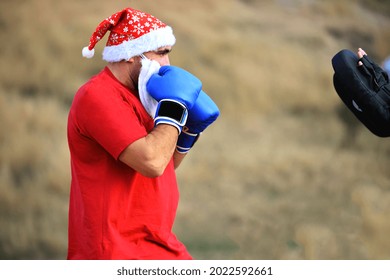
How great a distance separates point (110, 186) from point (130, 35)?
25.0 inches

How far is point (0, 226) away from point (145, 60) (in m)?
3.82

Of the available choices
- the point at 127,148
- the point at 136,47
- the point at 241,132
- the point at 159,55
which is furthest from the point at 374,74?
the point at 241,132

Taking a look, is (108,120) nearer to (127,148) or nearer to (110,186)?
(127,148)

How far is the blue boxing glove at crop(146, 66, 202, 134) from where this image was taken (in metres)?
3.32

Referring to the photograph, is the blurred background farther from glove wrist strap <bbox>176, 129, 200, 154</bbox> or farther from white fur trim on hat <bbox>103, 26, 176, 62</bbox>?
white fur trim on hat <bbox>103, 26, 176, 62</bbox>

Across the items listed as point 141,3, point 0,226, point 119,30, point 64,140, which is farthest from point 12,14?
point 119,30

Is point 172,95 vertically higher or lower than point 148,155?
higher

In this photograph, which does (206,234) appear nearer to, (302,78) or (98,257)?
(302,78)

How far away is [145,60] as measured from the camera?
3471mm

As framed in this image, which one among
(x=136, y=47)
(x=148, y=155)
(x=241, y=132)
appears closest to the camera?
(x=148, y=155)

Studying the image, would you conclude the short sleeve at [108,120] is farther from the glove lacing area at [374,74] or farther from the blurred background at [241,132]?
the blurred background at [241,132]

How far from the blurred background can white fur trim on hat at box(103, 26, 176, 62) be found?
10.8 feet

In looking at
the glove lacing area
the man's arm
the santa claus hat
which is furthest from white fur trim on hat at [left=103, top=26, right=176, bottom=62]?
the glove lacing area

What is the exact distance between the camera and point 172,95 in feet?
11.0
